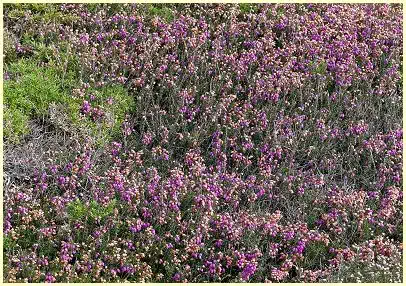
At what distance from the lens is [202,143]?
20.5 ft

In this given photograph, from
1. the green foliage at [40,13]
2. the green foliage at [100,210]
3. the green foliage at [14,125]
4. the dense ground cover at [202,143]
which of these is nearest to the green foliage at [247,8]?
the dense ground cover at [202,143]

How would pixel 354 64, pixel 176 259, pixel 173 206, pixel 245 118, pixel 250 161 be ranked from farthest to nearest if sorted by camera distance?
pixel 354 64 < pixel 245 118 < pixel 250 161 < pixel 173 206 < pixel 176 259

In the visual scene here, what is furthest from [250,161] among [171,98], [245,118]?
[171,98]

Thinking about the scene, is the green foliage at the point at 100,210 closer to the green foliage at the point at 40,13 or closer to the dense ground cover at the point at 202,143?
the dense ground cover at the point at 202,143

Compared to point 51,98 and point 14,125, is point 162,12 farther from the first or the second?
point 14,125

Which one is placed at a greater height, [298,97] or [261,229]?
[298,97]

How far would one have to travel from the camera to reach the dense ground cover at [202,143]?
5090mm

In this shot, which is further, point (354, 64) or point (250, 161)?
point (354, 64)

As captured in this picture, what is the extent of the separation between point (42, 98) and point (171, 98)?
123 centimetres

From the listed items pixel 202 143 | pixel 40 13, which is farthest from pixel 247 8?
pixel 40 13

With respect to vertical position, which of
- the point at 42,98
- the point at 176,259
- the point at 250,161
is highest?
the point at 42,98

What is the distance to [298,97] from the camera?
679 cm

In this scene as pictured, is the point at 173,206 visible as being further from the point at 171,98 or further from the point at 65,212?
the point at 171,98

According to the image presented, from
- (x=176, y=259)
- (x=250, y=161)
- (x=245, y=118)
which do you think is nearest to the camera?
(x=176, y=259)
